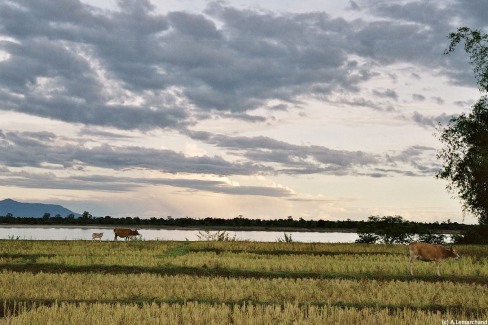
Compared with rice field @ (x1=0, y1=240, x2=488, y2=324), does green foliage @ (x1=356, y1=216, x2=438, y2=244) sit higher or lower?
higher

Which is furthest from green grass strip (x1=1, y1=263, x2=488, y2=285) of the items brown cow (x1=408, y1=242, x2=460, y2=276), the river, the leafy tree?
the leafy tree

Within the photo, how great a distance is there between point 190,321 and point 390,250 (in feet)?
105

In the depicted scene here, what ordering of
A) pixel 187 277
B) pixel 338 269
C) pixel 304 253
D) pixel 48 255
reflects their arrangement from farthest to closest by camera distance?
pixel 304 253 → pixel 48 255 → pixel 338 269 → pixel 187 277

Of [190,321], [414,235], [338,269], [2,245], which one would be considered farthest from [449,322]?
[414,235]

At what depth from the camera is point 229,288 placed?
22.4 m

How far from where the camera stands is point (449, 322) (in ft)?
50.3

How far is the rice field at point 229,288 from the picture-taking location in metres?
15.6

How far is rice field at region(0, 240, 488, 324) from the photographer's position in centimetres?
1565

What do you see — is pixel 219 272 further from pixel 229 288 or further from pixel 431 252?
pixel 431 252

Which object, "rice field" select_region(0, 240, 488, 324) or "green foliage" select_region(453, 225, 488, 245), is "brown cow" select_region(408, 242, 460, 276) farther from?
"green foliage" select_region(453, 225, 488, 245)

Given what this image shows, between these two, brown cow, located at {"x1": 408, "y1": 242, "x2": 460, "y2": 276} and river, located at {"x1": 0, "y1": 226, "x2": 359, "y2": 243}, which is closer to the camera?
brown cow, located at {"x1": 408, "y1": 242, "x2": 460, "y2": 276}

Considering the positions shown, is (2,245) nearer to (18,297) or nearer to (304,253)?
(304,253)

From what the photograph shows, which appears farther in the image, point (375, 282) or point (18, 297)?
point (375, 282)

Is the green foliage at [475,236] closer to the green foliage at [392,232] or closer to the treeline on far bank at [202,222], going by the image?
the green foliage at [392,232]
